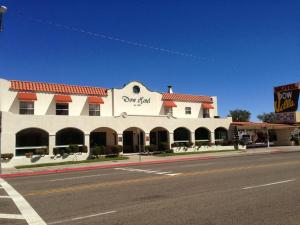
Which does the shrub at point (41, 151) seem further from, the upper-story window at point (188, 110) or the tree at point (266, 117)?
the tree at point (266, 117)

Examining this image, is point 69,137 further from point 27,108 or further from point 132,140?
point 132,140

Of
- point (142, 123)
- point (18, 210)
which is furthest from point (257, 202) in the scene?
point (142, 123)

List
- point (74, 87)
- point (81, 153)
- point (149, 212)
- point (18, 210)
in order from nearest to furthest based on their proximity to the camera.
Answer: point (149, 212), point (18, 210), point (81, 153), point (74, 87)

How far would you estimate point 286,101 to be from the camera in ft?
178

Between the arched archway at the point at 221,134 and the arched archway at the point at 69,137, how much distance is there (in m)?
18.4

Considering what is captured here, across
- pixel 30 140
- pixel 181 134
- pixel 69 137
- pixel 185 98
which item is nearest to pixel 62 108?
pixel 69 137

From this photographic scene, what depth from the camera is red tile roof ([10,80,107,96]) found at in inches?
1184

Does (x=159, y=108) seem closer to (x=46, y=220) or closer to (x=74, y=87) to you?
(x=74, y=87)

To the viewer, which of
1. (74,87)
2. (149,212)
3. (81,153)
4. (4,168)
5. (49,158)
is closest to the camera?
(149,212)

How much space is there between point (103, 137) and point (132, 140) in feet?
13.0

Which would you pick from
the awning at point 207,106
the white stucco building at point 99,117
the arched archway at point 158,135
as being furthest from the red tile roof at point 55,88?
the awning at point 207,106

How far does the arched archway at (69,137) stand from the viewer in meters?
30.7

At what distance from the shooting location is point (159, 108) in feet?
126

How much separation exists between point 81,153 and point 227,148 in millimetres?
19017
